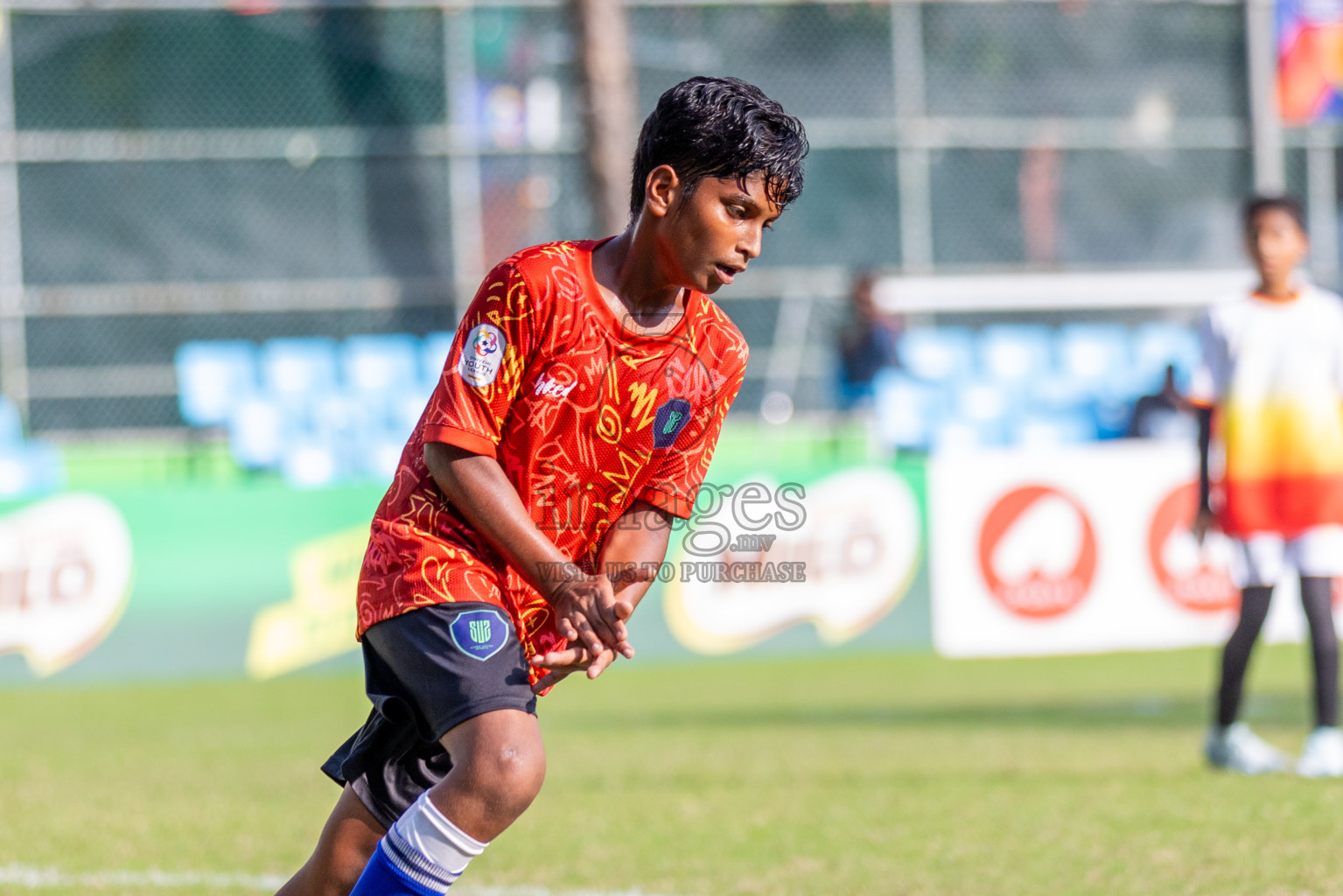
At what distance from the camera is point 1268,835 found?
5375mm

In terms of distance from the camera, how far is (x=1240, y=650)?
6.71m

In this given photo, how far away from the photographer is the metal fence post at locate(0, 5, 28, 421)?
663 inches

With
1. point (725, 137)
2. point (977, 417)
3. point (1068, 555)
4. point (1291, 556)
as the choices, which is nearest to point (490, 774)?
point (725, 137)

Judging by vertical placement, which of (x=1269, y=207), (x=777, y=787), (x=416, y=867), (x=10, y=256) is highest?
(x=10, y=256)

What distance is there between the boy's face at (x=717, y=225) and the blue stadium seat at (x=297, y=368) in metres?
13.5

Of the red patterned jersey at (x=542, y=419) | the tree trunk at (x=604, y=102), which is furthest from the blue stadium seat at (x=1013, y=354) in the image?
the red patterned jersey at (x=542, y=419)

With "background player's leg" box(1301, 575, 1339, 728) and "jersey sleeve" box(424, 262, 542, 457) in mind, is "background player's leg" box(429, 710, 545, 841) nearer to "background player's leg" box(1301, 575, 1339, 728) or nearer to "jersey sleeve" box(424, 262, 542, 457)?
"jersey sleeve" box(424, 262, 542, 457)

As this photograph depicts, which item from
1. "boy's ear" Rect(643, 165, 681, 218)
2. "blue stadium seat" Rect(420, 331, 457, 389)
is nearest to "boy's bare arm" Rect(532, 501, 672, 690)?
"boy's ear" Rect(643, 165, 681, 218)

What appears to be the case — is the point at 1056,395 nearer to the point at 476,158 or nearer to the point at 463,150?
the point at 476,158

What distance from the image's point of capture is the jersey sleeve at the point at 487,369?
335 centimetres

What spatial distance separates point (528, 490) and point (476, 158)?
15.3 meters

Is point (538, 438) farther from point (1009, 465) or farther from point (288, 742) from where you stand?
point (1009, 465)

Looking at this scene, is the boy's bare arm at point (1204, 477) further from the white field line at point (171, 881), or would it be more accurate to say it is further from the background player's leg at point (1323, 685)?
the white field line at point (171, 881)

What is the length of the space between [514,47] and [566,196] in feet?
5.55
